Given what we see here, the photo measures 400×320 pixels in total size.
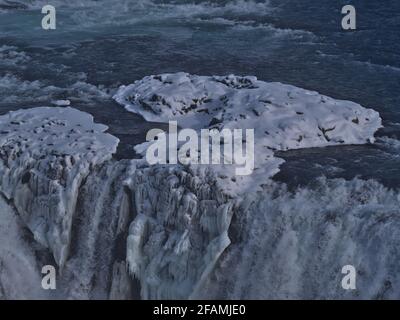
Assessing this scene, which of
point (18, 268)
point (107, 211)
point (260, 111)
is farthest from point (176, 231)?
point (260, 111)

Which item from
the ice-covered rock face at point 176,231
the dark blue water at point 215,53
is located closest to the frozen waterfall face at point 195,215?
the ice-covered rock face at point 176,231

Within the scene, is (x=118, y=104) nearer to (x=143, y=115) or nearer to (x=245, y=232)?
(x=143, y=115)

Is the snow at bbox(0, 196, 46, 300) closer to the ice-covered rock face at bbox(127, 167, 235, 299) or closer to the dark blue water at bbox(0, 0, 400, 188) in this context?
the ice-covered rock face at bbox(127, 167, 235, 299)

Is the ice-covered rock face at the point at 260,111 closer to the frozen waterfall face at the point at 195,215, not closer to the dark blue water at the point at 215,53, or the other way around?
the frozen waterfall face at the point at 195,215

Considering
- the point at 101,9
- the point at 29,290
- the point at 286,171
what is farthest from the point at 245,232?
the point at 101,9

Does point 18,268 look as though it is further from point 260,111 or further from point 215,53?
point 215,53

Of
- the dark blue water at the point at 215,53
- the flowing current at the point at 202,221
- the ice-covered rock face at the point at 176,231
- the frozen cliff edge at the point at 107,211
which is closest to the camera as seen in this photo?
the flowing current at the point at 202,221

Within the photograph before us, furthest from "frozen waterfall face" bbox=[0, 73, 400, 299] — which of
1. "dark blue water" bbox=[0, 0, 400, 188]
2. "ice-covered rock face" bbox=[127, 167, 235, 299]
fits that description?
"dark blue water" bbox=[0, 0, 400, 188]
